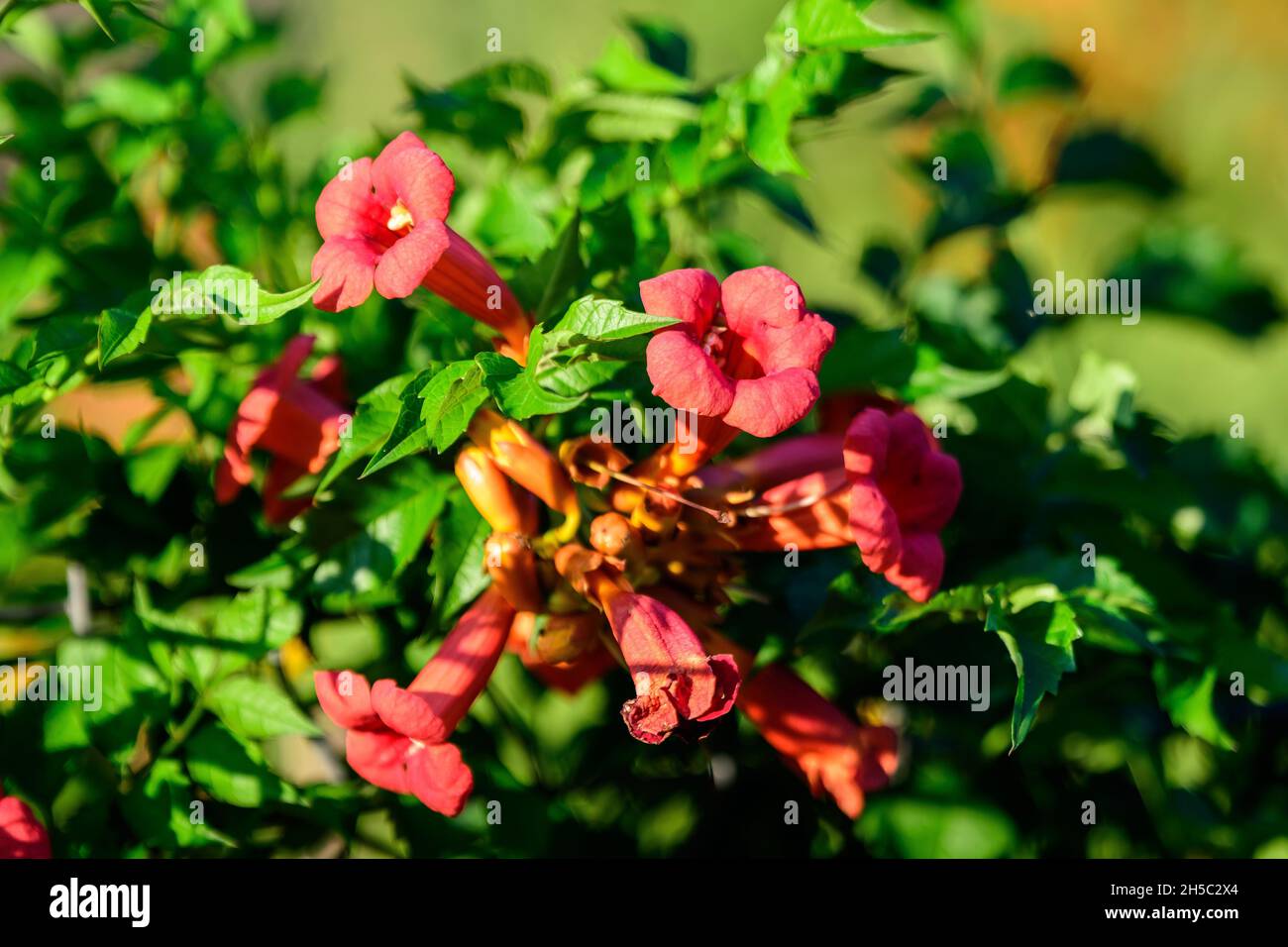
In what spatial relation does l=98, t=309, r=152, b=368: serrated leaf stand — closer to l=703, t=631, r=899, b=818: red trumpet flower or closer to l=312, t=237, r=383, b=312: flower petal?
l=312, t=237, r=383, b=312: flower petal

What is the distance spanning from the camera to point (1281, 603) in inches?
111

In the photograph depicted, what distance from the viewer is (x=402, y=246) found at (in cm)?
173

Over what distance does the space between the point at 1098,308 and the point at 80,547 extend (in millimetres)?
2521

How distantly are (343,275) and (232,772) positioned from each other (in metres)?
0.87

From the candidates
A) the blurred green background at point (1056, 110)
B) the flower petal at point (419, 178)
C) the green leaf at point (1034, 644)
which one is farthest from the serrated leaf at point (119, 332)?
the blurred green background at point (1056, 110)

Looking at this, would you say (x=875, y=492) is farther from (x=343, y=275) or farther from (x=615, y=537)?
(x=343, y=275)

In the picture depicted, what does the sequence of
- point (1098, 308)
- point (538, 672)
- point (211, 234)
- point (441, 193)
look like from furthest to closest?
point (1098, 308), point (211, 234), point (538, 672), point (441, 193)

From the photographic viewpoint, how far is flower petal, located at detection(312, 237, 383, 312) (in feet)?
5.70

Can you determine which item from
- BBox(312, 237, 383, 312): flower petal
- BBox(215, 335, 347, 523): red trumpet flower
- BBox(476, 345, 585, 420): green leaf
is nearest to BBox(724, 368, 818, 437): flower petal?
BBox(476, 345, 585, 420): green leaf

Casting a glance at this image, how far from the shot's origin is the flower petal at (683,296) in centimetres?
170

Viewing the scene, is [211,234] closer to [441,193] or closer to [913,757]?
[441,193]

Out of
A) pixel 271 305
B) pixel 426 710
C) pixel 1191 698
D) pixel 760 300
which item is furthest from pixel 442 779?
pixel 1191 698
